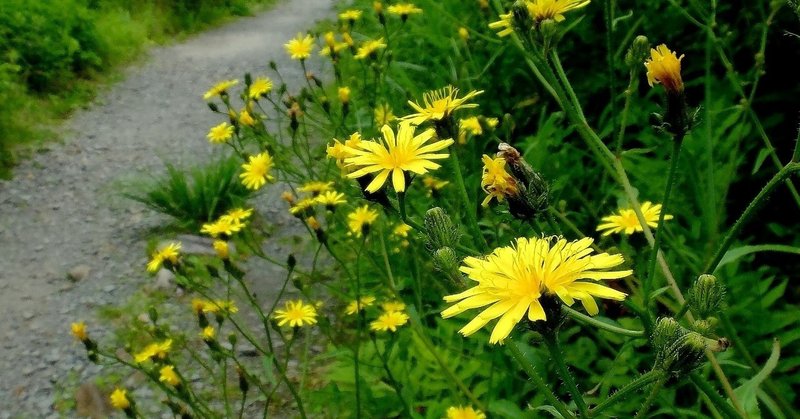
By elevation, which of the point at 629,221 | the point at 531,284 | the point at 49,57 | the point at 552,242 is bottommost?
the point at 49,57

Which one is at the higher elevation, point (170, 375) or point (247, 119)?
point (247, 119)

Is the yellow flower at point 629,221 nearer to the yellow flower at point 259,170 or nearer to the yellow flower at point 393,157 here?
the yellow flower at point 393,157

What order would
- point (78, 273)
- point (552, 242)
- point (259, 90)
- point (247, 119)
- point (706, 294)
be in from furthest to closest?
point (78, 273) < point (259, 90) < point (247, 119) < point (552, 242) < point (706, 294)

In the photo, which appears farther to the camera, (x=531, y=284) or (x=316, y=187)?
(x=316, y=187)

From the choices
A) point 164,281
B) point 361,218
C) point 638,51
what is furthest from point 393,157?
point 164,281

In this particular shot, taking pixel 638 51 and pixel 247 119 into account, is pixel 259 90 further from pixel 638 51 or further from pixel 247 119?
pixel 638 51

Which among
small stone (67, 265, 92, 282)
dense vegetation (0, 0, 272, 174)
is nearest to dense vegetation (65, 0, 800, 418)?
small stone (67, 265, 92, 282)

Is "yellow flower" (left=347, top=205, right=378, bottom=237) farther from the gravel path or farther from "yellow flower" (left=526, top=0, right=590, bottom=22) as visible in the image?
the gravel path
